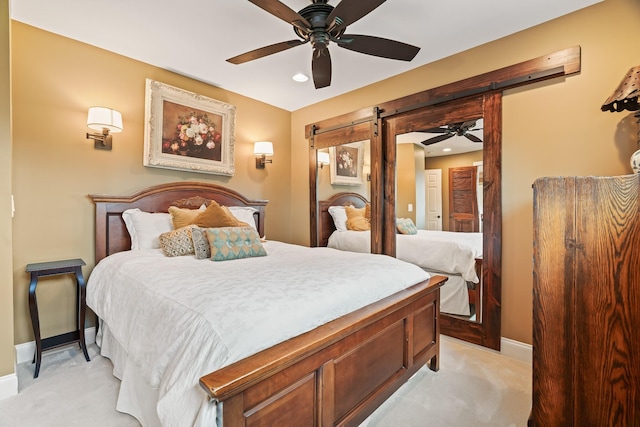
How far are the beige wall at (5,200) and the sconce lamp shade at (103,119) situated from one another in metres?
0.66

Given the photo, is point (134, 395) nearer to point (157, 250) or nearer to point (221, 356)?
point (221, 356)

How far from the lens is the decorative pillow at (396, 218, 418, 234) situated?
331cm

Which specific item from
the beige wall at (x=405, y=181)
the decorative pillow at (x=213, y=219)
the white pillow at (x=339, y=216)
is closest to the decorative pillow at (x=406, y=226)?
the beige wall at (x=405, y=181)

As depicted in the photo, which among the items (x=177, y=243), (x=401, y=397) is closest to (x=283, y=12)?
(x=177, y=243)

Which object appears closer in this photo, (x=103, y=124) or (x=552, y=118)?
(x=552, y=118)

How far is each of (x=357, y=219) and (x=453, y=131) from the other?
4.82 feet

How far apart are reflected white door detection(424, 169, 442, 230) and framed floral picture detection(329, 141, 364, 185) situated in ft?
2.63

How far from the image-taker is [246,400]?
1049 mm

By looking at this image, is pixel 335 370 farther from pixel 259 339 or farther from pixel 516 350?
pixel 516 350

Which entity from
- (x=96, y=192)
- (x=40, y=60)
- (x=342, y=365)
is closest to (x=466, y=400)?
(x=342, y=365)

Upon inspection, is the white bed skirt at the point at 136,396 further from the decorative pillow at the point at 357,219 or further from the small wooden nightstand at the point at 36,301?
the decorative pillow at the point at 357,219

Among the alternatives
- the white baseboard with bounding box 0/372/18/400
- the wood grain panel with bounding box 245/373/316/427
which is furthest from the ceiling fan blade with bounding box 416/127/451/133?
the white baseboard with bounding box 0/372/18/400

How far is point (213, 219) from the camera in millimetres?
2779

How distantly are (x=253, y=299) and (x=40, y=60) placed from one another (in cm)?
295
